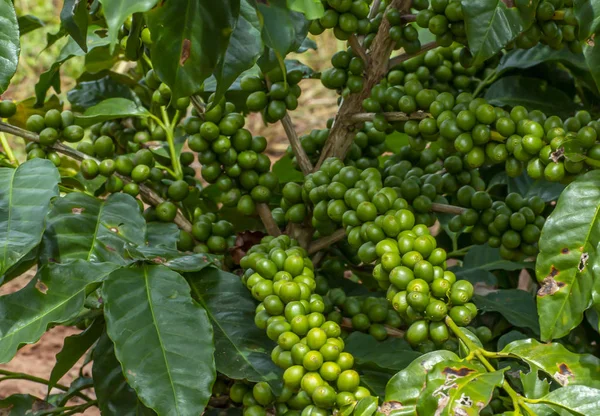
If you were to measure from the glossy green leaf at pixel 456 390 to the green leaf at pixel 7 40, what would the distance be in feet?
1.93

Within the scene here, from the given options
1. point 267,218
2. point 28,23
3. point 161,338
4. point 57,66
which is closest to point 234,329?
point 161,338

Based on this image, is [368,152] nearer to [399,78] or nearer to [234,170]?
[399,78]

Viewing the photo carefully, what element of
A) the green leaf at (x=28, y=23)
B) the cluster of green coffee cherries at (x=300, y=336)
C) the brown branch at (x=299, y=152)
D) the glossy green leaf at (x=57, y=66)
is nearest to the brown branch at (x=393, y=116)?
the brown branch at (x=299, y=152)

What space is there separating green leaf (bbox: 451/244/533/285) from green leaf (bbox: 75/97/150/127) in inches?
25.4

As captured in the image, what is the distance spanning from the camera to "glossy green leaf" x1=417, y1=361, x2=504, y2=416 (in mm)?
696

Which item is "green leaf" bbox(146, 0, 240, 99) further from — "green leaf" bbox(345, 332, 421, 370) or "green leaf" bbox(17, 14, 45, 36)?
"green leaf" bbox(17, 14, 45, 36)

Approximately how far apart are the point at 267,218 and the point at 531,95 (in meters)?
0.54

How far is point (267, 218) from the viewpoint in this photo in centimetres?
125

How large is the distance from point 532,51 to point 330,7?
1.58 feet

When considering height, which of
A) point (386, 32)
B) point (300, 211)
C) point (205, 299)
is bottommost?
point (205, 299)

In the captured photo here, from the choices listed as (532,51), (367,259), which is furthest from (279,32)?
(532,51)

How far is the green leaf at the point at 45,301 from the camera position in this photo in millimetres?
928

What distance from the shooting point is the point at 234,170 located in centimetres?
118

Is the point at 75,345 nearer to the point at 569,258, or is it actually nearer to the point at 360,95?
the point at 360,95
